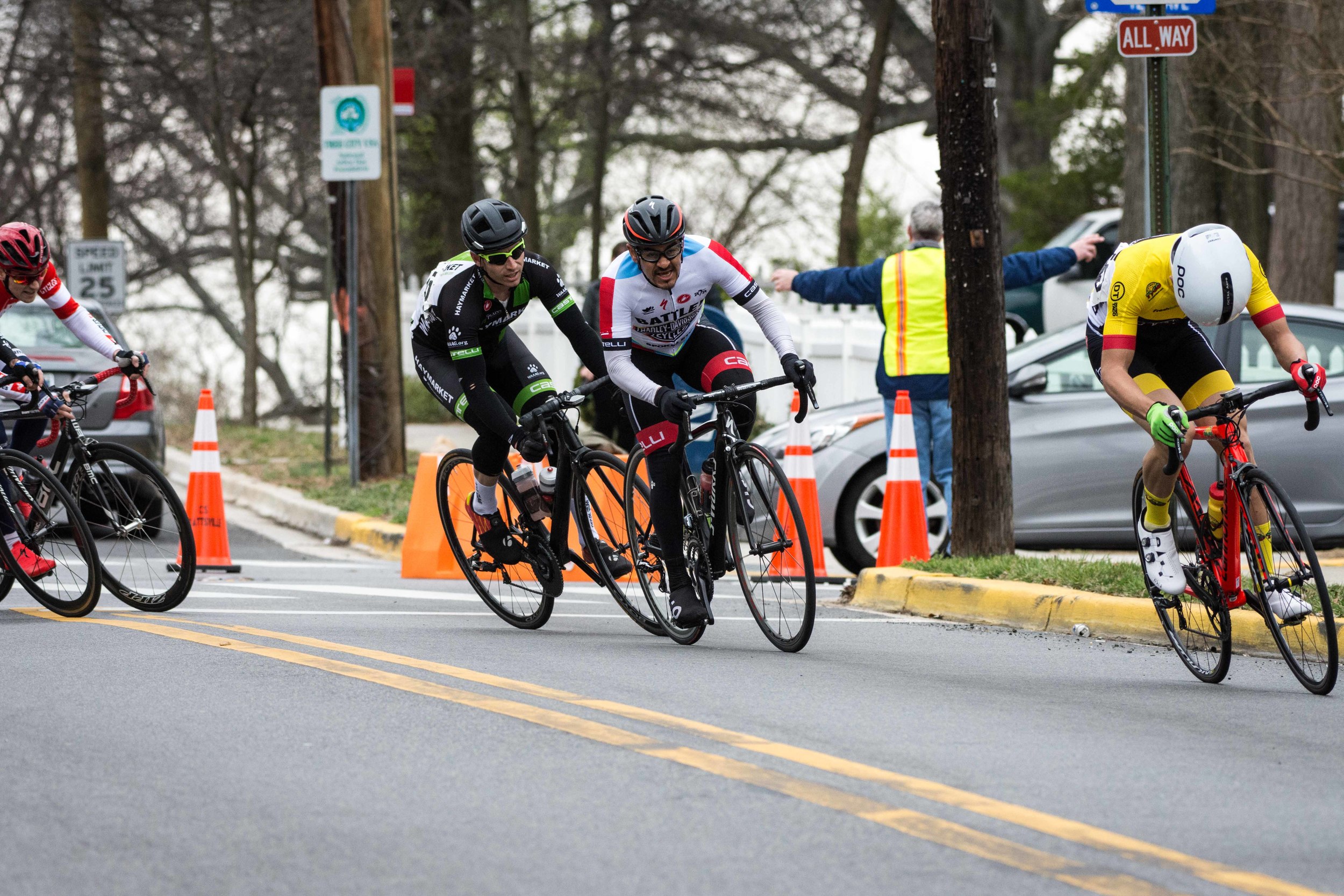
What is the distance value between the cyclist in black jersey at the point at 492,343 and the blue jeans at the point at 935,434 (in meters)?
2.77

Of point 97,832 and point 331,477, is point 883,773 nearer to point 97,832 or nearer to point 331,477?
point 97,832

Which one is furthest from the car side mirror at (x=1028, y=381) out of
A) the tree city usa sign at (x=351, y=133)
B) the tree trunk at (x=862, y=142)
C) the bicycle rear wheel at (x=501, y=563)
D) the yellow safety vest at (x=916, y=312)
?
the tree trunk at (x=862, y=142)

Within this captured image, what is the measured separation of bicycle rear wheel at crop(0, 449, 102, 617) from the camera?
26.7ft

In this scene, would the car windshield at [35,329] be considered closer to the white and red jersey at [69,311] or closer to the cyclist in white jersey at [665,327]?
the white and red jersey at [69,311]

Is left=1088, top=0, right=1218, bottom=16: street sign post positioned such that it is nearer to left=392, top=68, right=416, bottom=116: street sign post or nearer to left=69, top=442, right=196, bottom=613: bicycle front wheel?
left=69, top=442, right=196, bottom=613: bicycle front wheel

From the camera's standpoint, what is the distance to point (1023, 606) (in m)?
8.34

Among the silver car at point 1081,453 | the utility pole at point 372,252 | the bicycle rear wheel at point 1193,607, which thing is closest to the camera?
the bicycle rear wheel at point 1193,607

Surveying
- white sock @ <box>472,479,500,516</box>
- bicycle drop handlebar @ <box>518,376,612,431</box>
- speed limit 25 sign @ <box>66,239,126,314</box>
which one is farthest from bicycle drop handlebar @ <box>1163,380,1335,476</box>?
speed limit 25 sign @ <box>66,239,126,314</box>

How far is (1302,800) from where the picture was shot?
4.76 m

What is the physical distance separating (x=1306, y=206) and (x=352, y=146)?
8970 millimetres

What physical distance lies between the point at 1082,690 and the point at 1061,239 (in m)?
15.9

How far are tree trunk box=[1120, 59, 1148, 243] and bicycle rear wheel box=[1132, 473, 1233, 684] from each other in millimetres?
11210

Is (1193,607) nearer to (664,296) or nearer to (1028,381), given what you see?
(664,296)

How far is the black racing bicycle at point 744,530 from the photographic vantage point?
6965 mm
